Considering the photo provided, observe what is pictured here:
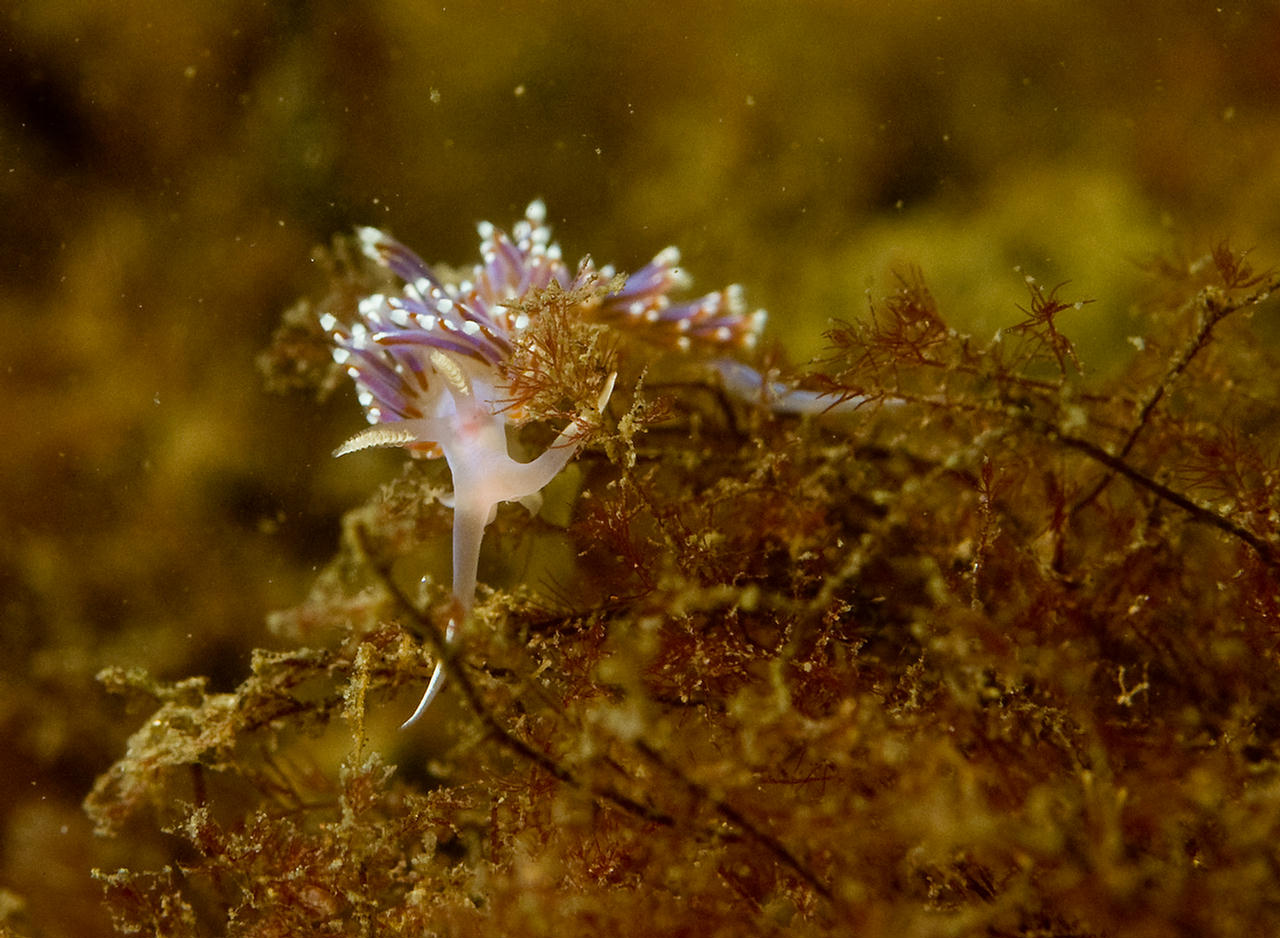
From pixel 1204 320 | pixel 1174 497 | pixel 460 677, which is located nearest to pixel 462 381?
pixel 460 677

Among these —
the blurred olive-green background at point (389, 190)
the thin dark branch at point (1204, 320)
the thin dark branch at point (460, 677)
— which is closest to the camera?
the thin dark branch at point (460, 677)

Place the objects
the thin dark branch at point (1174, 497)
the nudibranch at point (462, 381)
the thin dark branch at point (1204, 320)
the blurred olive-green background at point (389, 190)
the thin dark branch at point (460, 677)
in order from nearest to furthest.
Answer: the thin dark branch at point (460, 677)
the thin dark branch at point (1174, 497)
the thin dark branch at point (1204, 320)
the nudibranch at point (462, 381)
the blurred olive-green background at point (389, 190)

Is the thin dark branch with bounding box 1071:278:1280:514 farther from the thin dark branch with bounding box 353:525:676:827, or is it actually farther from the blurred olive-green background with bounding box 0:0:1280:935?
the thin dark branch with bounding box 353:525:676:827

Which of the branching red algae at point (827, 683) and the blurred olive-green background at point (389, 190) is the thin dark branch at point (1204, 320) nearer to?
the branching red algae at point (827, 683)

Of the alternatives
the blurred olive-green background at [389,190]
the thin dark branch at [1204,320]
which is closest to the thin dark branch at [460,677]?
the thin dark branch at [1204,320]

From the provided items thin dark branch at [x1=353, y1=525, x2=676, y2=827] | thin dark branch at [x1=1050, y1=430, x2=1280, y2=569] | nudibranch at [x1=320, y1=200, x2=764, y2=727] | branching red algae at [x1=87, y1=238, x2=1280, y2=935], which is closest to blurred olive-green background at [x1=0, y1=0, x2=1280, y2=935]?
branching red algae at [x1=87, y1=238, x2=1280, y2=935]

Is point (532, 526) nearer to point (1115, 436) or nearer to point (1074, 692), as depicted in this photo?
point (1074, 692)

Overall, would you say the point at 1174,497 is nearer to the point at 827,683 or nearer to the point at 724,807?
the point at 827,683
